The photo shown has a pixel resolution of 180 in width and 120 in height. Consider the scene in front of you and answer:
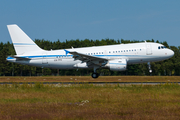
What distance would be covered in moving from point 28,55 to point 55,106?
879 inches

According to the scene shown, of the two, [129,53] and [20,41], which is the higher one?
[20,41]

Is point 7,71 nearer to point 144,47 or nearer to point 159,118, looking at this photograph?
point 144,47

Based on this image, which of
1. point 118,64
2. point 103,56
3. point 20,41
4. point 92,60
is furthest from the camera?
point 20,41

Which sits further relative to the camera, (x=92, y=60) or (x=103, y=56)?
(x=103, y=56)

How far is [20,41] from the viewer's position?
3397 centimetres

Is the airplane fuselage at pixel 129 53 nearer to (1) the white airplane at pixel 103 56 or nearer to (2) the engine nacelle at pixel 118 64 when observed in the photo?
(1) the white airplane at pixel 103 56

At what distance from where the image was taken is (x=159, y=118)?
8.81 m

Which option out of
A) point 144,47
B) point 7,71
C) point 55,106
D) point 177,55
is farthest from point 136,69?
point 55,106

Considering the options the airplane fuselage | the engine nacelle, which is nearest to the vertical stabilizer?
the airplane fuselage

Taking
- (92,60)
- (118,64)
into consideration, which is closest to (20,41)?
(92,60)

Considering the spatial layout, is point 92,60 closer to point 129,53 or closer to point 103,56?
point 103,56

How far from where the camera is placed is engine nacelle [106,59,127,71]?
29.1 m

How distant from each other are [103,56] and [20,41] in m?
12.8

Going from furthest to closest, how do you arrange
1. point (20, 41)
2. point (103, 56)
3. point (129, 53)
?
point (20, 41) < point (103, 56) < point (129, 53)
